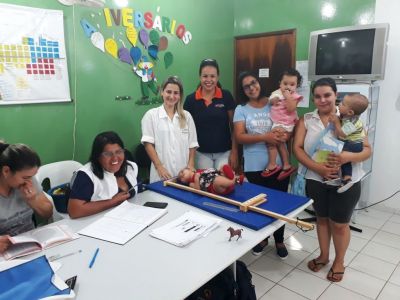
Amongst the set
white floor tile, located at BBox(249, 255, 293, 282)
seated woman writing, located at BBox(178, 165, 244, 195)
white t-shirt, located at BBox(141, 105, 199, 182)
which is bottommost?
white floor tile, located at BBox(249, 255, 293, 282)

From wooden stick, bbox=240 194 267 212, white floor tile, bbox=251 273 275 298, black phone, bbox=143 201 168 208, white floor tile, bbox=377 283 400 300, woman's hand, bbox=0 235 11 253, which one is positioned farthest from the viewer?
white floor tile, bbox=251 273 275 298

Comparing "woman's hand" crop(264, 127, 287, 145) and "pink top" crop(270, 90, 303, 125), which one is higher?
"pink top" crop(270, 90, 303, 125)

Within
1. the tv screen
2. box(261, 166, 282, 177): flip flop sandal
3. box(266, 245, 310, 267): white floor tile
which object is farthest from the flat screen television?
box(266, 245, 310, 267): white floor tile

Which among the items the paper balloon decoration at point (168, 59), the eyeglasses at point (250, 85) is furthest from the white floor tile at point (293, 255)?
the paper balloon decoration at point (168, 59)

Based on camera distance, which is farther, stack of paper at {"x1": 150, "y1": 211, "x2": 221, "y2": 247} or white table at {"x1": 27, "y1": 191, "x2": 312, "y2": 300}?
stack of paper at {"x1": 150, "y1": 211, "x2": 221, "y2": 247}

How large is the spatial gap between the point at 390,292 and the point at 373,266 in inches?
13.0

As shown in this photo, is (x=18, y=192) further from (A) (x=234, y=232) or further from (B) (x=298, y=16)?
(B) (x=298, y=16)

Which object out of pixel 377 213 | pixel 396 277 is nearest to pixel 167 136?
pixel 396 277

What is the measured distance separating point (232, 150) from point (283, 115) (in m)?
0.55

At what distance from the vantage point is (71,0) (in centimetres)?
225

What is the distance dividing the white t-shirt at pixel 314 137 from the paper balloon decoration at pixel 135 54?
194 cm

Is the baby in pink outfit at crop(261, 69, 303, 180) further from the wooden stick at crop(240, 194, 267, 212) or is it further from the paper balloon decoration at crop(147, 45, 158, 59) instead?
the paper balloon decoration at crop(147, 45, 158, 59)

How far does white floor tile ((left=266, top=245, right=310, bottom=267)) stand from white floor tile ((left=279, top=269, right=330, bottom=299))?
14cm

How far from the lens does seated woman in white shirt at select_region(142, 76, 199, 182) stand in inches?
98.7
